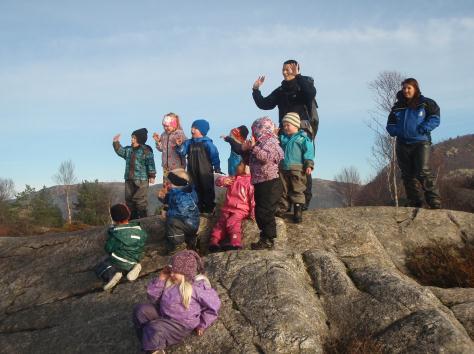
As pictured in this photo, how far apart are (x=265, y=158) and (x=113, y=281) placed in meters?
3.15

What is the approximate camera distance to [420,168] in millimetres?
9203

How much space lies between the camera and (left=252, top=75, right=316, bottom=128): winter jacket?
29.3 feet

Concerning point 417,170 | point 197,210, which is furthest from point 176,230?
point 417,170

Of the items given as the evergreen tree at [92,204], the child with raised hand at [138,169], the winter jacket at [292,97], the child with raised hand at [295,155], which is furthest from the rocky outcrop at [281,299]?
the evergreen tree at [92,204]

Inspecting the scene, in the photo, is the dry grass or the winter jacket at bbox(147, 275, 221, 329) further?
the dry grass

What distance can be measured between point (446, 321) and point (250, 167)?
3.71m

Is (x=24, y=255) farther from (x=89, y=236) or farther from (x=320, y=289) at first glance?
(x=320, y=289)

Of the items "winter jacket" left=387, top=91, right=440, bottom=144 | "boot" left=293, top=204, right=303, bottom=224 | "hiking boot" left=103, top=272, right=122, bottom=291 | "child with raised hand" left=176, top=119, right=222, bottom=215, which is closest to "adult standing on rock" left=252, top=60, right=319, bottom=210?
"boot" left=293, top=204, right=303, bottom=224

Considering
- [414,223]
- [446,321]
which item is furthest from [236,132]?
[446,321]

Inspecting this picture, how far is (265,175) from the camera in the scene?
7.11 meters

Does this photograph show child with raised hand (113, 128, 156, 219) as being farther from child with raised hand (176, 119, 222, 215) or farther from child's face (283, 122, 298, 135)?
child's face (283, 122, 298, 135)

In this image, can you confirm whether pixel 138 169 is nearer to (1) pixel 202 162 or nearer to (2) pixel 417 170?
(1) pixel 202 162

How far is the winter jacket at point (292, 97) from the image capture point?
892cm

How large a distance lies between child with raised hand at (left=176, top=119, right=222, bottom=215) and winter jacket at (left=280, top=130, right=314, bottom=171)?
4.96 feet
